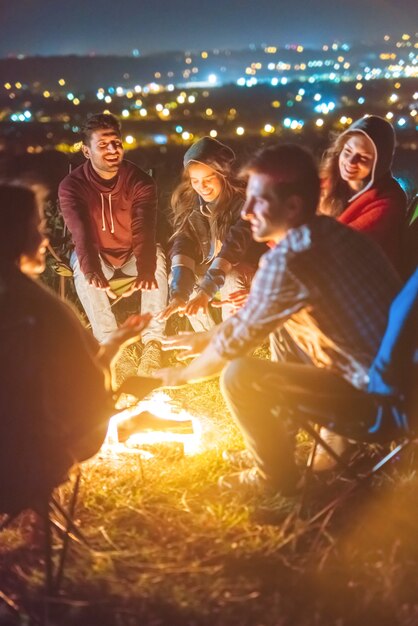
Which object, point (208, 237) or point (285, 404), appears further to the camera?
point (208, 237)

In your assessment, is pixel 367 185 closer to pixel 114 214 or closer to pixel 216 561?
pixel 114 214

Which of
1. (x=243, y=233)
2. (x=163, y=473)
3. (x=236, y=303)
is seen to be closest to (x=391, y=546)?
(x=163, y=473)

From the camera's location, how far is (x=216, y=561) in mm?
2961

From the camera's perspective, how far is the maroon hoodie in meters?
5.48

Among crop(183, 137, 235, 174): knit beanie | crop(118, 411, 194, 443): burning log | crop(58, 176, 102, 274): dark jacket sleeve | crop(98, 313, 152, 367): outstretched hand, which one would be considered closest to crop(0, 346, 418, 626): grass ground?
crop(118, 411, 194, 443): burning log

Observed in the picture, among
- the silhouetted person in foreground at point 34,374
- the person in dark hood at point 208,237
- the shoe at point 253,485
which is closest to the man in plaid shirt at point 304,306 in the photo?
the shoe at point 253,485

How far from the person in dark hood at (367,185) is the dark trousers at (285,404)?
75cm

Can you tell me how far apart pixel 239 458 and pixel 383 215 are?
1.81 m

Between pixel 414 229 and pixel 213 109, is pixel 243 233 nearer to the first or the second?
pixel 414 229

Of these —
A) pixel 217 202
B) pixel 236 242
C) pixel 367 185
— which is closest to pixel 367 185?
pixel 367 185

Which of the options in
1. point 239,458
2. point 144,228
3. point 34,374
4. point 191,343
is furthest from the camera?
point 144,228

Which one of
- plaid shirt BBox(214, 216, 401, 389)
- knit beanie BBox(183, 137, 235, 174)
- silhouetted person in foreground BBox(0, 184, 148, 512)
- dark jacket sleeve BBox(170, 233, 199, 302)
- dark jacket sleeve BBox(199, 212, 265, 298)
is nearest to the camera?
silhouetted person in foreground BBox(0, 184, 148, 512)

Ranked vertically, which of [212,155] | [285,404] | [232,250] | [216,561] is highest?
[212,155]

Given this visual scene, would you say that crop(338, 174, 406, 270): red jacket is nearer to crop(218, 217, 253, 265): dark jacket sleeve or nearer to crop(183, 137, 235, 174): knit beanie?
crop(218, 217, 253, 265): dark jacket sleeve
